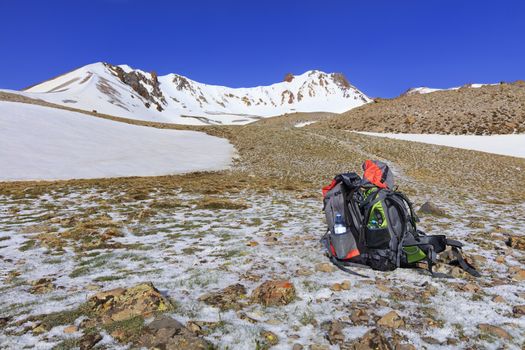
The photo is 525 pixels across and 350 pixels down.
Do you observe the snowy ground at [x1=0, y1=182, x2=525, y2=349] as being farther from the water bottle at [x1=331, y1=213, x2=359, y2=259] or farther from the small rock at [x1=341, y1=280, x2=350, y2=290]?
the water bottle at [x1=331, y1=213, x2=359, y2=259]

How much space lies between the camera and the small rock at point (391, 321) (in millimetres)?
4199

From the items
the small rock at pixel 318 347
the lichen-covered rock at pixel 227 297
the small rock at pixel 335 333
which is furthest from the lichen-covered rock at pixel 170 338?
the small rock at pixel 335 333

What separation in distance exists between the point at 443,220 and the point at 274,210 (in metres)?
5.50

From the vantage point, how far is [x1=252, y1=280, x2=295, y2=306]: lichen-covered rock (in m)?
4.89

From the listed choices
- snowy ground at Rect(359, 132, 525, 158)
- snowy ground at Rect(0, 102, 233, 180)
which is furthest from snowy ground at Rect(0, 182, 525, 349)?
snowy ground at Rect(359, 132, 525, 158)

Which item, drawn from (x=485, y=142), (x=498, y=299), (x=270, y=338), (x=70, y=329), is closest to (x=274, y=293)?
(x=270, y=338)

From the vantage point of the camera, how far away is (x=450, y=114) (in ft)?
159

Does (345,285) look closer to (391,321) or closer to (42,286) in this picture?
(391,321)

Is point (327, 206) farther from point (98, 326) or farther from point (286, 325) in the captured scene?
point (98, 326)

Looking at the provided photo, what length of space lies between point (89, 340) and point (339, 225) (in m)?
4.22

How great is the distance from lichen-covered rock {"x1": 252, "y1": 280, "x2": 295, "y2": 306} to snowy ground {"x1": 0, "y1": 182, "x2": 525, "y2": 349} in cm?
17

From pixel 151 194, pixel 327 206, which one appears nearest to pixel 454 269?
pixel 327 206

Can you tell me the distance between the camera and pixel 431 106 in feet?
172

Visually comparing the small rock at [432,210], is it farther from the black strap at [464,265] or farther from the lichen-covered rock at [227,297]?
the lichen-covered rock at [227,297]
